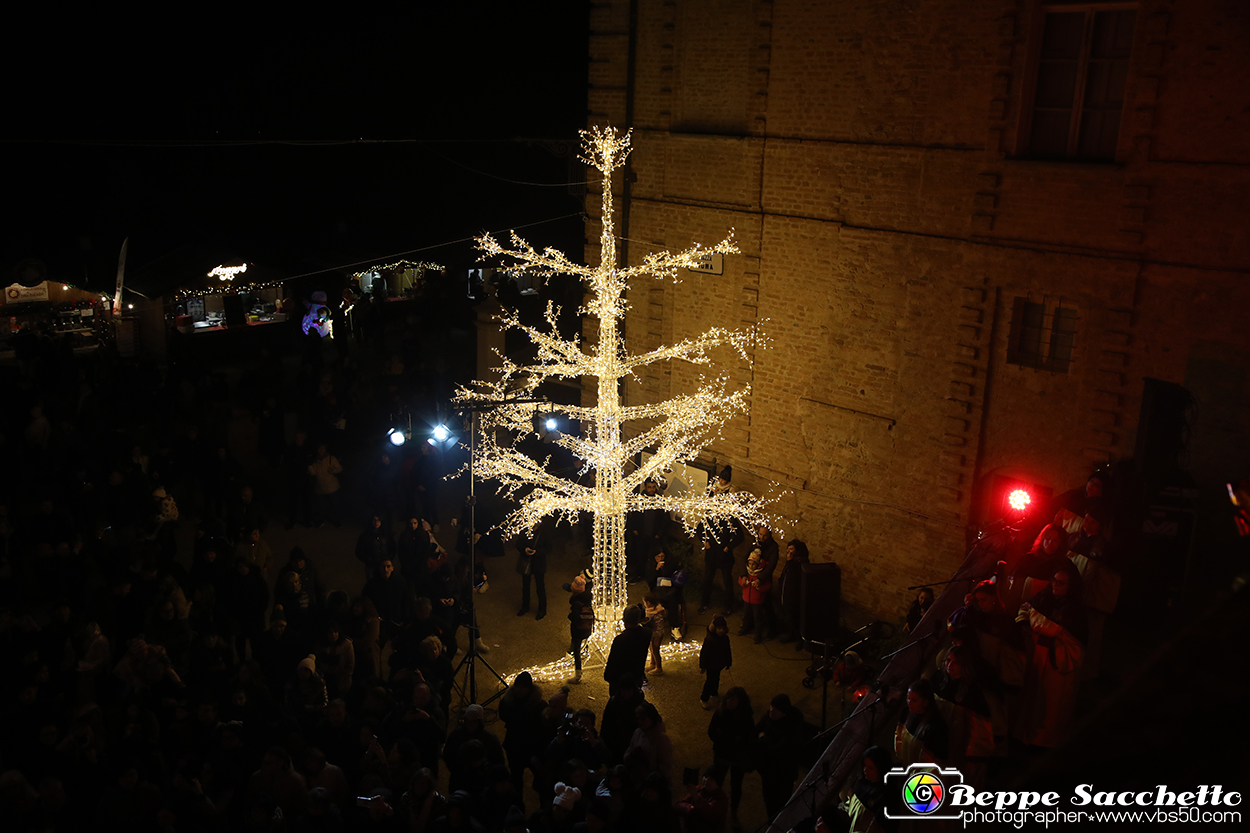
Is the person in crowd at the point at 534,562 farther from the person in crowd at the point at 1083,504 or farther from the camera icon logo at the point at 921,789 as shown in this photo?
the camera icon logo at the point at 921,789

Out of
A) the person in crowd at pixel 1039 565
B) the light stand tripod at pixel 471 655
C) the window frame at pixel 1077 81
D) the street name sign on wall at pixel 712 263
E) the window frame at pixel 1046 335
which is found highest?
the window frame at pixel 1077 81

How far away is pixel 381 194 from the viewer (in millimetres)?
22438

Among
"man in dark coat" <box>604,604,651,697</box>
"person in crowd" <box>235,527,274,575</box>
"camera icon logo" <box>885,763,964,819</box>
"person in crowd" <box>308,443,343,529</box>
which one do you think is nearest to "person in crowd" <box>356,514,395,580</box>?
"person in crowd" <box>235,527,274,575</box>

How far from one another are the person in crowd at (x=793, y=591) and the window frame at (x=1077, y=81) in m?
5.40

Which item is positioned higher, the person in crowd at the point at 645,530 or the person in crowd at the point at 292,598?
the person in crowd at the point at 292,598

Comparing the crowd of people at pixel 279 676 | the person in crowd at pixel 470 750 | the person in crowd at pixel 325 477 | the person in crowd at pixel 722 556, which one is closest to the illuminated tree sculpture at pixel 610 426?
the person in crowd at pixel 722 556

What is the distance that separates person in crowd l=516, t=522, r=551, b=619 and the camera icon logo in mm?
6645

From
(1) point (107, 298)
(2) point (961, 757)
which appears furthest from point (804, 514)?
(1) point (107, 298)

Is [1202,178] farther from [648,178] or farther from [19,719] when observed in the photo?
[19,719]

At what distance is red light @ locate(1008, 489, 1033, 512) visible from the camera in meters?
11.0

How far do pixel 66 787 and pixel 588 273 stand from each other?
7.64 meters

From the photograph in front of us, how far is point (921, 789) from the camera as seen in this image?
23.1 ft

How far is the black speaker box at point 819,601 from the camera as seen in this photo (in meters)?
12.3

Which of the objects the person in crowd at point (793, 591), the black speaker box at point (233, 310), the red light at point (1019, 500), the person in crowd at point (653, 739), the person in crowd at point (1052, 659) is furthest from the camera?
the black speaker box at point (233, 310)
